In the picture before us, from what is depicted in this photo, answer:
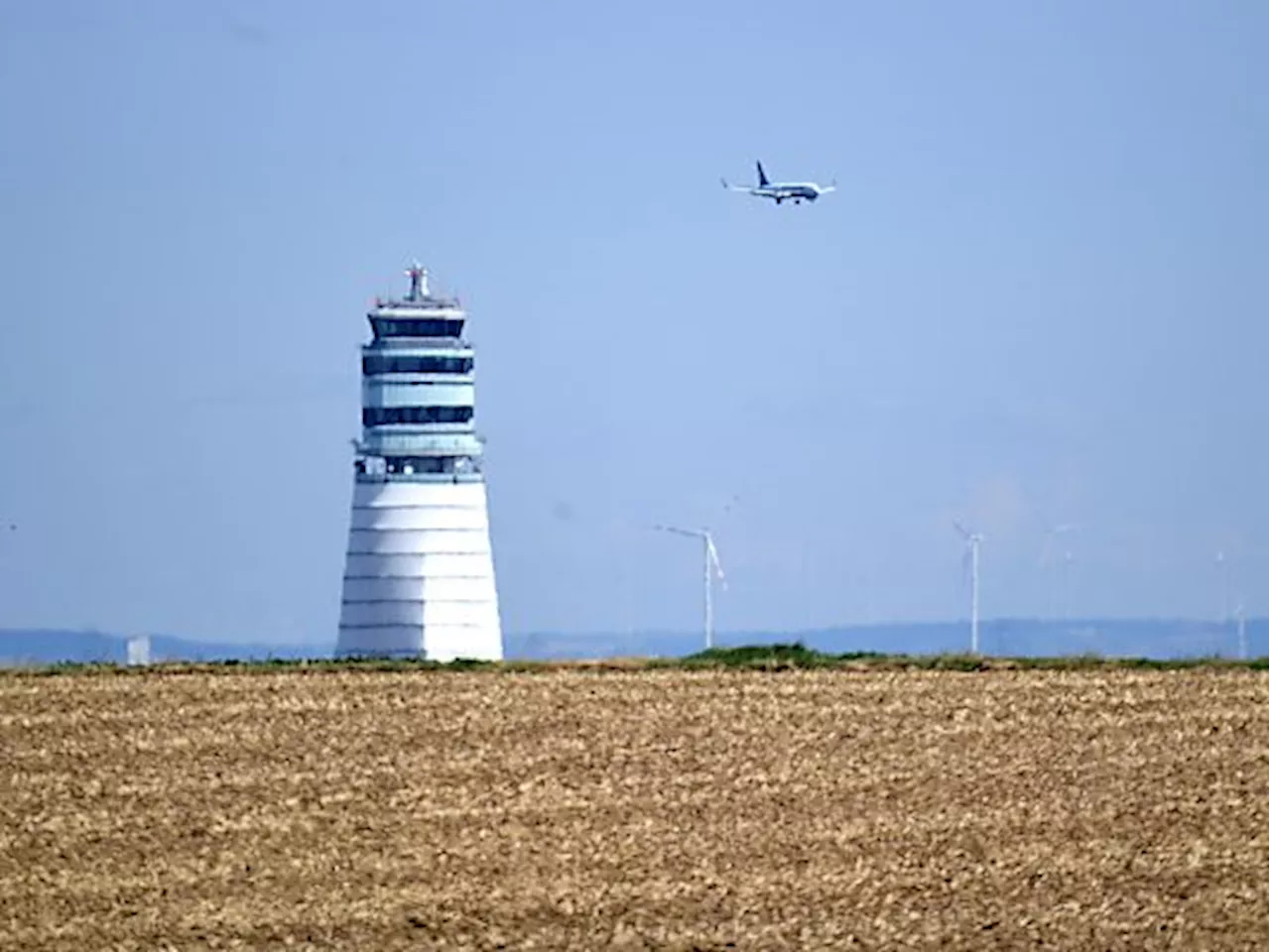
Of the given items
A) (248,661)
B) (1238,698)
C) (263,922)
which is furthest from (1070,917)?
(248,661)

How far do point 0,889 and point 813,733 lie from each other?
15254 millimetres

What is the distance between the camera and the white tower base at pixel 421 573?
186 metres

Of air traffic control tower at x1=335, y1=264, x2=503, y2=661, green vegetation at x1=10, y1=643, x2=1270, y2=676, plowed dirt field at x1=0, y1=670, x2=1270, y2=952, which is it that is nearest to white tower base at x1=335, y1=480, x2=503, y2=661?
air traffic control tower at x1=335, y1=264, x2=503, y2=661

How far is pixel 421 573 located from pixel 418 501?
12.2 feet

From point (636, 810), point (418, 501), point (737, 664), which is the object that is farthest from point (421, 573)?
point (636, 810)

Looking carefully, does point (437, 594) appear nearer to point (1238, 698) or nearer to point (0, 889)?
point (1238, 698)

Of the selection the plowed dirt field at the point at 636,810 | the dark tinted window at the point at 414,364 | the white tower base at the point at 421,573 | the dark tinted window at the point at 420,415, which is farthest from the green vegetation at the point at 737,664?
the dark tinted window at the point at 414,364

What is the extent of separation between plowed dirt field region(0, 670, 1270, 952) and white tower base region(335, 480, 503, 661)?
12859cm

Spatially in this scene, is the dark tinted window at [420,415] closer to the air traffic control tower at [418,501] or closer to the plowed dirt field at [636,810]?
the air traffic control tower at [418,501]

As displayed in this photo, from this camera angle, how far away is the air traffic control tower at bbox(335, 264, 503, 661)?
187 m

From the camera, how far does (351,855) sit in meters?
39.4

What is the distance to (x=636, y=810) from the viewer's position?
42.8 metres

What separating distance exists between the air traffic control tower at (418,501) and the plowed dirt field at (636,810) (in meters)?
129

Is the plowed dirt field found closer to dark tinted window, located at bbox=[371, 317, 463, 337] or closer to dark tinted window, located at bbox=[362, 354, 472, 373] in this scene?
dark tinted window, located at bbox=[362, 354, 472, 373]
